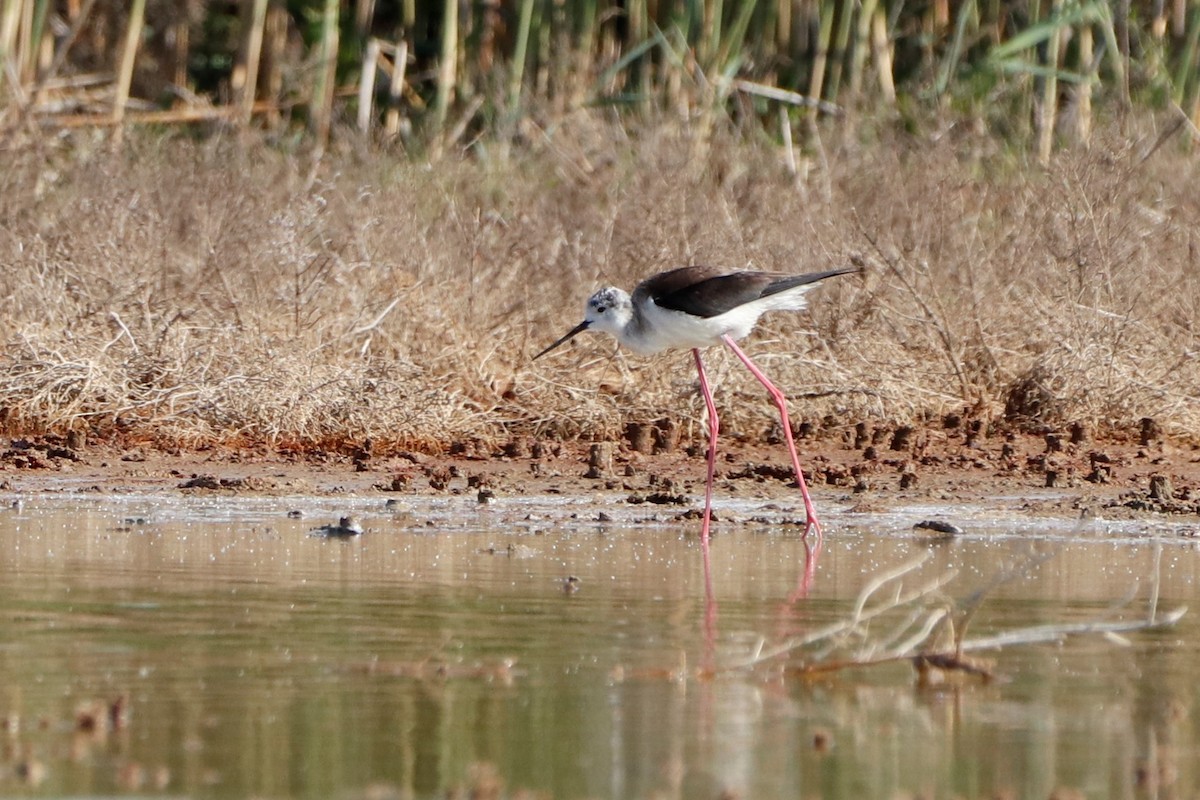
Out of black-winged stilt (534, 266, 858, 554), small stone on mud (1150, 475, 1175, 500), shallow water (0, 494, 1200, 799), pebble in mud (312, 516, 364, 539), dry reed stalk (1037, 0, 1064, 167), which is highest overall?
dry reed stalk (1037, 0, 1064, 167)

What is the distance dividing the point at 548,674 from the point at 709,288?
4047mm

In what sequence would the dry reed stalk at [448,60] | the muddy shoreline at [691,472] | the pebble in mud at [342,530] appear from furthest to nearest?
the dry reed stalk at [448,60]
the muddy shoreline at [691,472]
the pebble in mud at [342,530]

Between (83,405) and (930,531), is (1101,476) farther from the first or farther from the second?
(83,405)

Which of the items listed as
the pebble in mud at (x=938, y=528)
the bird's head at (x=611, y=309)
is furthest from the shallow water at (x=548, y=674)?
the bird's head at (x=611, y=309)

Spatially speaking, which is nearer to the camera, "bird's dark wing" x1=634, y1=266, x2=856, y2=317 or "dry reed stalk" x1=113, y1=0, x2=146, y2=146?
"bird's dark wing" x1=634, y1=266, x2=856, y2=317

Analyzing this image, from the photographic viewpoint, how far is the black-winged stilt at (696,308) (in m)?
8.68

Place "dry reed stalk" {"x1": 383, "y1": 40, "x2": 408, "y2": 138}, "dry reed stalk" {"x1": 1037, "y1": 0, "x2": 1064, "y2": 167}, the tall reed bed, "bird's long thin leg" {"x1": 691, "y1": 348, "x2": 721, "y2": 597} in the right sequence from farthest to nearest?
"dry reed stalk" {"x1": 383, "y1": 40, "x2": 408, "y2": 138} → the tall reed bed → "dry reed stalk" {"x1": 1037, "y1": 0, "x2": 1064, "y2": 167} → "bird's long thin leg" {"x1": 691, "y1": 348, "x2": 721, "y2": 597}

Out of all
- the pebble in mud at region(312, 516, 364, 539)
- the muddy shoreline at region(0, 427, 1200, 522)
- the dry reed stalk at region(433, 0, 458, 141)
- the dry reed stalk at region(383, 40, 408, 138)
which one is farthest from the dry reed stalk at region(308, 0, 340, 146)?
the pebble in mud at region(312, 516, 364, 539)

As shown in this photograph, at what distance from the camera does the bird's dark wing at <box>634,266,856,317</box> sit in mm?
8664

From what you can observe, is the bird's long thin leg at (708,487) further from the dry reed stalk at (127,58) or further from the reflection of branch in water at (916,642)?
the dry reed stalk at (127,58)

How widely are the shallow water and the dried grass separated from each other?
83.2 inches

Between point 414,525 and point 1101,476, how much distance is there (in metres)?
3.25

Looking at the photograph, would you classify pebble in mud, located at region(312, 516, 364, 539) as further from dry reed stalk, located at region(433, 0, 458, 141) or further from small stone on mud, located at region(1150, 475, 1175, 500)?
dry reed stalk, located at region(433, 0, 458, 141)

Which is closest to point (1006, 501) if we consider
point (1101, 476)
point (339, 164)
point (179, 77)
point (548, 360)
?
point (1101, 476)
